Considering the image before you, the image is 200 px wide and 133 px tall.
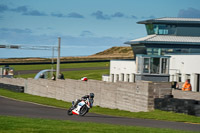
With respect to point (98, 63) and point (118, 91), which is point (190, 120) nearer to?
point (118, 91)

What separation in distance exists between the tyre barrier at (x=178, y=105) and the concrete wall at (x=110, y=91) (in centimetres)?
67

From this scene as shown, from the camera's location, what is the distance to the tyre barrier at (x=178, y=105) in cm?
2197

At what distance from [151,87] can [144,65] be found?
54.5 ft

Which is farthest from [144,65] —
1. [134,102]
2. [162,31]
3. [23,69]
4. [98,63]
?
[98,63]

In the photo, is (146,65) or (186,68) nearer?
(146,65)

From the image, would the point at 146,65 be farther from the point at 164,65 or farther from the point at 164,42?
the point at 164,42

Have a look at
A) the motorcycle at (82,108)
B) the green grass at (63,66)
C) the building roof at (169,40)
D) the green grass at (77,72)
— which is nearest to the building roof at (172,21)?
the building roof at (169,40)

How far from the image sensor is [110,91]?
3189cm

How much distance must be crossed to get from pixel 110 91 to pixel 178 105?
935 centimetres

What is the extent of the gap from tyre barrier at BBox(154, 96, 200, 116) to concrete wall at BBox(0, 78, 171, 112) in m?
0.67

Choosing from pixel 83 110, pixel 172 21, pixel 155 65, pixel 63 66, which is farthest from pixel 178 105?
pixel 63 66

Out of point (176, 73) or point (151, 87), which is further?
point (176, 73)

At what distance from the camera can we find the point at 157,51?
59438 mm

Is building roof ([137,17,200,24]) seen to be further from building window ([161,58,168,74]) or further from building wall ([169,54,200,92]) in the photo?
building window ([161,58,168,74])
